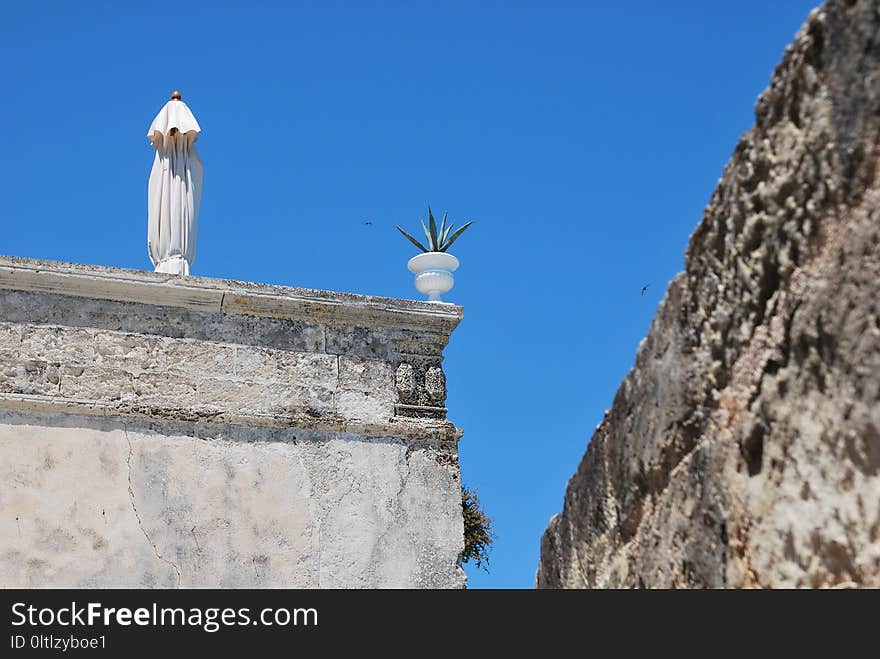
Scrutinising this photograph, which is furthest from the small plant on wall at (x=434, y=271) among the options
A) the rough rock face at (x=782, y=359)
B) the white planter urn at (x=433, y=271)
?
the rough rock face at (x=782, y=359)

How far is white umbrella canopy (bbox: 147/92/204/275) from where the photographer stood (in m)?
7.00

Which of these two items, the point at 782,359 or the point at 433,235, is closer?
the point at 782,359

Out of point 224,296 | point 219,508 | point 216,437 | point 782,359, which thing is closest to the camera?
point 782,359

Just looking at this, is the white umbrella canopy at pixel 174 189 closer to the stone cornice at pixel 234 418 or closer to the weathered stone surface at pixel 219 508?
the stone cornice at pixel 234 418

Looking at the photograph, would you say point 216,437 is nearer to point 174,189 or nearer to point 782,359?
point 174,189

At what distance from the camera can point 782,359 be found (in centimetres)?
162

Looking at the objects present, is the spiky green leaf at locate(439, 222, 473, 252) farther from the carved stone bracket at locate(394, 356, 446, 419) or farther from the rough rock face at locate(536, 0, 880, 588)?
the rough rock face at locate(536, 0, 880, 588)

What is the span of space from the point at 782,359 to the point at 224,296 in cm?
490

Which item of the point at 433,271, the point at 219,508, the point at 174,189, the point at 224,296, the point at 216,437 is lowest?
the point at 219,508

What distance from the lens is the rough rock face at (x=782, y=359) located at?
143 cm

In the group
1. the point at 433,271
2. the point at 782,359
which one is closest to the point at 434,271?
the point at 433,271

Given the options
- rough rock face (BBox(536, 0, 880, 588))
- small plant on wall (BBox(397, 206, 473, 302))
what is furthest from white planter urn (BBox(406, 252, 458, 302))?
rough rock face (BBox(536, 0, 880, 588))
